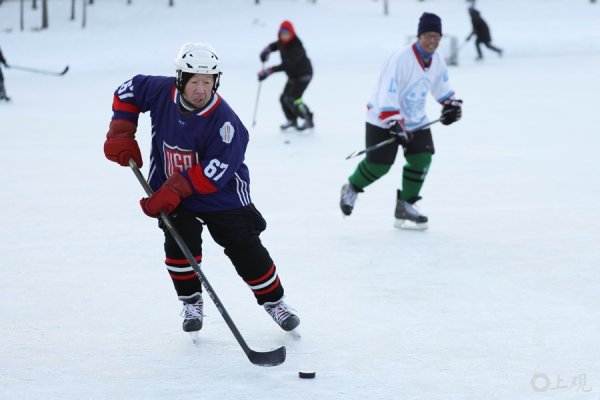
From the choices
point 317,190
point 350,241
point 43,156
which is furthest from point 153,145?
point 43,156

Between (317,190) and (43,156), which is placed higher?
(317,190)

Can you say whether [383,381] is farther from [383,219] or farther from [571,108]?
[571,108]

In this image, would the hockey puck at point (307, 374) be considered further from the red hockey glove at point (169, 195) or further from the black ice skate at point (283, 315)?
the red hockey glove at point (169, 195)

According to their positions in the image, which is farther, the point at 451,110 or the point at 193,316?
the point at 451,110

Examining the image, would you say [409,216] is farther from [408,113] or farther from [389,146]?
[408,113]

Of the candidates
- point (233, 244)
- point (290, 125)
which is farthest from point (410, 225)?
point (290, 125)

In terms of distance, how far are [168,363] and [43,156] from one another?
17.2 feet

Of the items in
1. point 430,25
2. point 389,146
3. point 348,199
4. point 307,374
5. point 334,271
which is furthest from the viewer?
point 348,199

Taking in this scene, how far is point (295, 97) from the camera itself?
30.6 ft

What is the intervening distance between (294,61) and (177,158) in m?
6.30

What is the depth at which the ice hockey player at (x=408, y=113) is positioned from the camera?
502 centimetres

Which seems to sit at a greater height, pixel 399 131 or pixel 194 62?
pixel 194 62

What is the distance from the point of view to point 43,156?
7988mm

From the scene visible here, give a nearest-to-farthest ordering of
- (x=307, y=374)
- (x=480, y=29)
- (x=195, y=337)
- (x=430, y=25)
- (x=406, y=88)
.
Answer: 1. (x=307, y=374)
2. (x=195, y=337)
3. (x=430, y=25)
4. (x=406, y=88)
5. (x=480, y=29)
